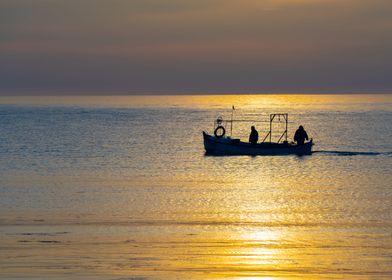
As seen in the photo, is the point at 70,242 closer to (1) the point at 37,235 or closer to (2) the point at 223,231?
(1) the point at 37,235

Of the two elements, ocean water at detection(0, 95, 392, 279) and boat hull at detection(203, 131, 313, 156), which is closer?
ocean water at detection(0, 95, 392, 279)

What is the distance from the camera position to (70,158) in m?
41.0

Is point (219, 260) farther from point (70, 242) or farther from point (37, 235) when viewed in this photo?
point (37, 235)

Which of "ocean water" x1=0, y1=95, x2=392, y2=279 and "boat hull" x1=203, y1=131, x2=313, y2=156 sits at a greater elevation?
"boat hull" x1=203, y1=131, x2=313, y2=156

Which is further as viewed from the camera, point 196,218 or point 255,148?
point 255,148

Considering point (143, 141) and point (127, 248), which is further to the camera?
point (143, 141)

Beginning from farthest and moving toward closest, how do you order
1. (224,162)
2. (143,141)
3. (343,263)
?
(143,141)
(224,162)
(343,263)

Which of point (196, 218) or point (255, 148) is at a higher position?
point (255, 148)

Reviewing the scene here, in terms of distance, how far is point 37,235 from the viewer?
18.1 metres

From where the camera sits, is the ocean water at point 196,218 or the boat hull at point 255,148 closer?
the ocean water at point 196,218

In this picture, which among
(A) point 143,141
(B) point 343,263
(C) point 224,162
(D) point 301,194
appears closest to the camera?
(B) point 343,263

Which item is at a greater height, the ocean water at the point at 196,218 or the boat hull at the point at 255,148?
the boat hull at the point at 255,148

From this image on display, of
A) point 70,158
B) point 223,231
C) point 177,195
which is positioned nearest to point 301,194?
point 177,195

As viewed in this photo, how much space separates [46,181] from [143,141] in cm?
2908
